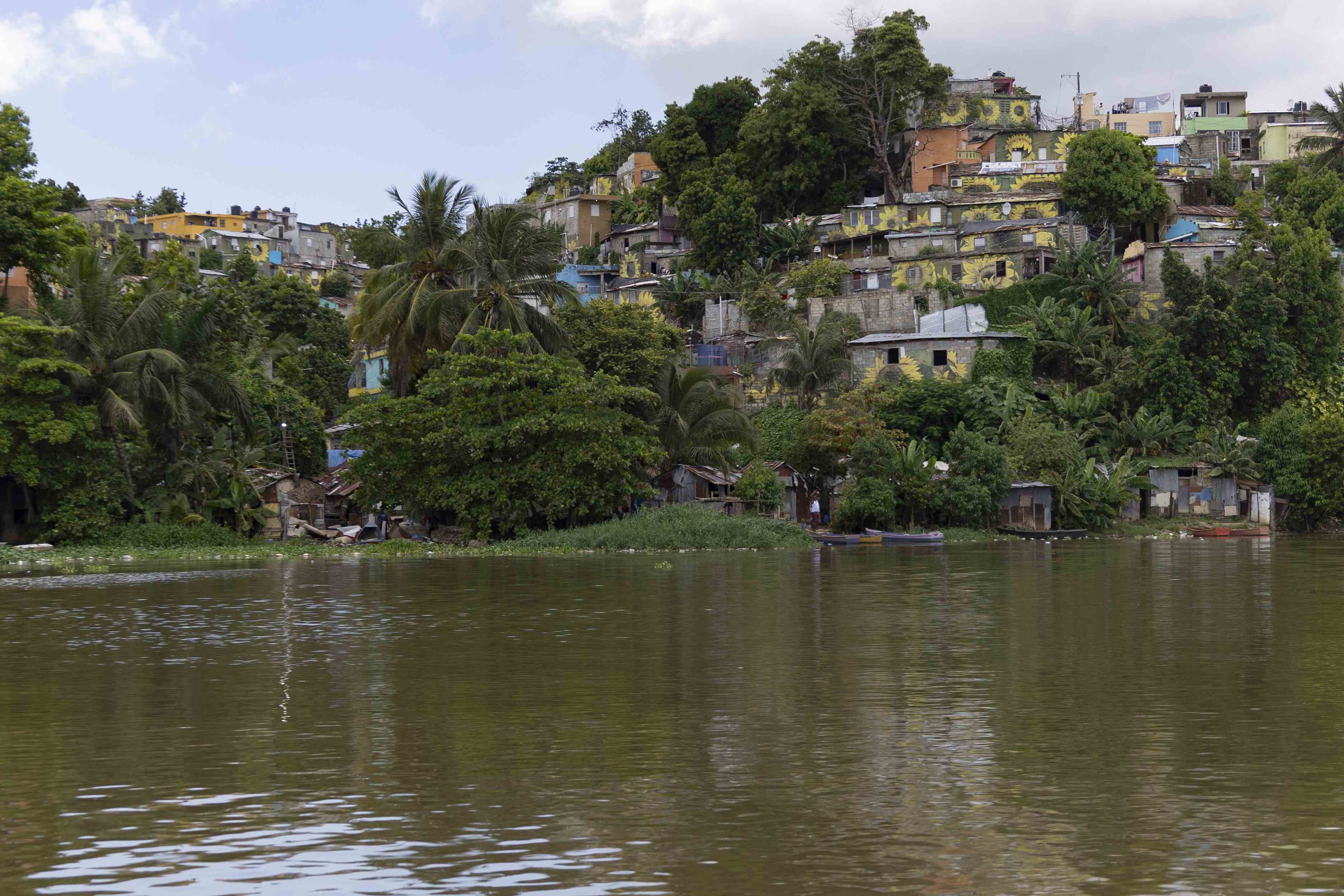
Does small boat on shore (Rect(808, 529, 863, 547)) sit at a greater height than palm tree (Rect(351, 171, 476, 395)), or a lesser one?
lesser

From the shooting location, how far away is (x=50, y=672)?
14.9 metres

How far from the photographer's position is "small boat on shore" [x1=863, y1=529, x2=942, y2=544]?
4153 centimetres

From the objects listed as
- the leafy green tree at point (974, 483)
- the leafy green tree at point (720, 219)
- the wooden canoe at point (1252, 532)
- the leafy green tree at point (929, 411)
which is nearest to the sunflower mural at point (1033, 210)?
the leafy green tree at point (720, 219)

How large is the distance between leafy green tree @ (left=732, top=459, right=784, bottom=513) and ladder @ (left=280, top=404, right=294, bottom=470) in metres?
15.1

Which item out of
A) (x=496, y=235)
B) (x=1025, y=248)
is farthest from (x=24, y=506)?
(x=1025, y=248)

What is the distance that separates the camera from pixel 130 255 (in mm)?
40938

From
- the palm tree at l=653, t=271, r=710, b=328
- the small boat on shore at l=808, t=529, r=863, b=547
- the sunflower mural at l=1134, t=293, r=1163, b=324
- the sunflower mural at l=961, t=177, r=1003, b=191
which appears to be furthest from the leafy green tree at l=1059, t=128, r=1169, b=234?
the small boat on shore at l=808, t=529, r=863, b=547

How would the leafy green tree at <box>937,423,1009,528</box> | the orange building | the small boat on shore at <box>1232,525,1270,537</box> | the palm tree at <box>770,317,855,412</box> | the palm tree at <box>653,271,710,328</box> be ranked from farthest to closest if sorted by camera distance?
the orange building, the palm tree at <box>653,271,710,328</box>, the palm tree at <box>770,317,855,412</box>, the small boat on shore at <box>1232,525,1270,537</box>, the leafy green tree at <box>937,423,1009,528</box>

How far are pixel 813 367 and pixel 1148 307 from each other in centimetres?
1378

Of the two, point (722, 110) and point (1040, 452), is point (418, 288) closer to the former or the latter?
point (1040, 452)

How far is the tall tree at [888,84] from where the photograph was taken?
214 ft

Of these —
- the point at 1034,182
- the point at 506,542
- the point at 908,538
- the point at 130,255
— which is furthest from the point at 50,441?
the point at 1034,182

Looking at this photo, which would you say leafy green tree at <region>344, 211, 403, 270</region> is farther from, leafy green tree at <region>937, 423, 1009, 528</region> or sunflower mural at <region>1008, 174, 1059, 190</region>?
sunflower mural at <region>1008, 174, 1059, 190</region>

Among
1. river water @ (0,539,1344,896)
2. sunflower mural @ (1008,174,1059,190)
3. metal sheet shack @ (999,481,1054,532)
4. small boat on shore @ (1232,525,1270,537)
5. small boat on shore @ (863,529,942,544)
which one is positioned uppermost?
sunflower mural @ (1008,174,1059,190)
